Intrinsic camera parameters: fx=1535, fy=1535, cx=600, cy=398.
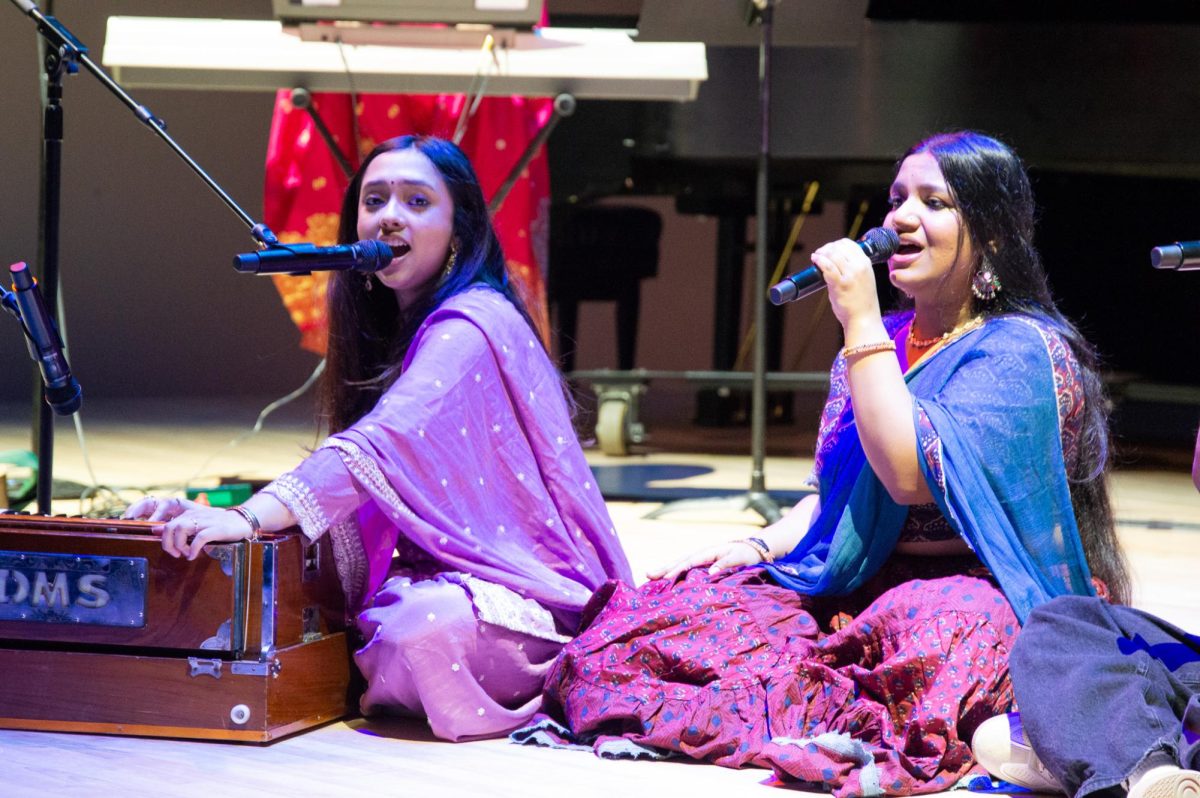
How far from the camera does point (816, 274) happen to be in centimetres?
206

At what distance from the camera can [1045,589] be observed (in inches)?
81.7

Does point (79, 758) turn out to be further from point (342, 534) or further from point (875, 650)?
point (875, 650)

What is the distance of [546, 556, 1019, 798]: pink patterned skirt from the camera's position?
1961 millimetres

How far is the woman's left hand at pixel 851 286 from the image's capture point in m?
2.06

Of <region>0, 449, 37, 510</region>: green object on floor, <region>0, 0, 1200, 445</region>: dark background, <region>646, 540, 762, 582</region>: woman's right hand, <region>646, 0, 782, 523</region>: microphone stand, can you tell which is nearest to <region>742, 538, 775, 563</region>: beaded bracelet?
<region>646, 540, 762, 582</region>: woman's right hand

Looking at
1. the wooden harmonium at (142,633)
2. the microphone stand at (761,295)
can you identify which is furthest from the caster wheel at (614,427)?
the wooden harmonium at (142,633)

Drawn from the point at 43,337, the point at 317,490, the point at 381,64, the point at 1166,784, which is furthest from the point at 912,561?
the point at 381,64

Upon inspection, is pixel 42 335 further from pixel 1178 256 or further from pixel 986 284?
pixel 1178 256

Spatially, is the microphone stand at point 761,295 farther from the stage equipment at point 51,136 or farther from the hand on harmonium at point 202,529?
the hand on harmonium at point 202,529

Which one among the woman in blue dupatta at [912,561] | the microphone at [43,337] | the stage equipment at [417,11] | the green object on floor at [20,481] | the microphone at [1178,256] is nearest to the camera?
the microphone at [1178,256]

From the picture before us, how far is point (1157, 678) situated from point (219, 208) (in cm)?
629

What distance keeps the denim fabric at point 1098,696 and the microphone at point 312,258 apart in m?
1.02

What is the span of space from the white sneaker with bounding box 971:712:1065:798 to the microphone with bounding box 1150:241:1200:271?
59cm

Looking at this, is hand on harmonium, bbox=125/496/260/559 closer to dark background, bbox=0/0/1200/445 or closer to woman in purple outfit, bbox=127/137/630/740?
woman in purple outfit, bbox=127/137/630/740
